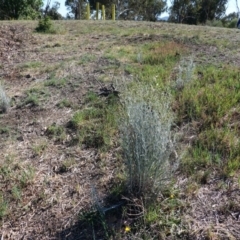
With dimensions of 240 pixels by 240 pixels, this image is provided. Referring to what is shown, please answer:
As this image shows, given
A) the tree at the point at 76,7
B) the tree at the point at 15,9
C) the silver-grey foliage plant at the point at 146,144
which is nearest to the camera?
the silver-grey foliage plant at the point at 146,144

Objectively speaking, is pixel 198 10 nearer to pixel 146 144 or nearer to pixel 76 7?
pixel 76 7

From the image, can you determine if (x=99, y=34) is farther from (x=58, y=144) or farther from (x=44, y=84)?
(x=58, y=144)

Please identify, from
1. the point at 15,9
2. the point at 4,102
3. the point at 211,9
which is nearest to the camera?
the point at 4,102

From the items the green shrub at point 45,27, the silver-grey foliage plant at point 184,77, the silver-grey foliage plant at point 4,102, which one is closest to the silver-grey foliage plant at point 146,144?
the silver-grey foliage plant at point 184,77

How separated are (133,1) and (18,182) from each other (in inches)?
1184

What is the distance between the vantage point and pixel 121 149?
2861 mm

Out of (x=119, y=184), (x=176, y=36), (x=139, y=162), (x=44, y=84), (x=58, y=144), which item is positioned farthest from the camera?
(x=176, y=36)

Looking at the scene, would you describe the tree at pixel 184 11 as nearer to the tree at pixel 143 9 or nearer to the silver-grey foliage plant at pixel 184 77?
the tree at pixel 143 9

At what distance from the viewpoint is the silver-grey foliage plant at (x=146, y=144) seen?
208cm

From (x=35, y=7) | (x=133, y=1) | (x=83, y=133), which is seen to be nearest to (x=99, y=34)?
(x=83, y=133)

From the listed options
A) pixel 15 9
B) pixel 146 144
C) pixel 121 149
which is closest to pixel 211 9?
pixel 15 9

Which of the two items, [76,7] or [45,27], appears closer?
[45,27]

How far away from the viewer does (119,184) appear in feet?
8.17

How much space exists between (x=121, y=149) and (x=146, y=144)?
0.79m
